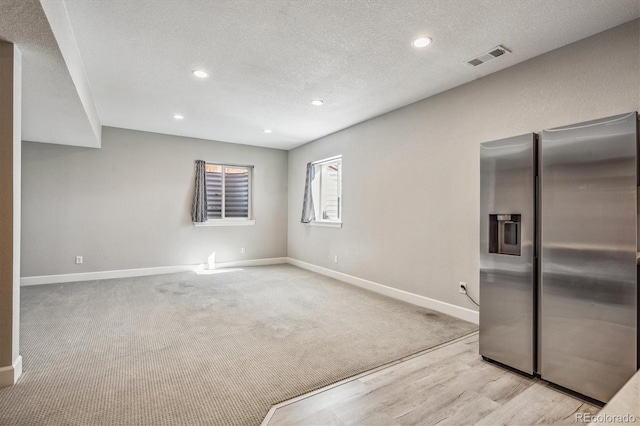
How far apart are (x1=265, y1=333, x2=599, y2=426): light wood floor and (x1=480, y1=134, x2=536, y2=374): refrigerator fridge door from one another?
21cm

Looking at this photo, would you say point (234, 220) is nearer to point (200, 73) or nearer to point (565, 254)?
point (200, 73)

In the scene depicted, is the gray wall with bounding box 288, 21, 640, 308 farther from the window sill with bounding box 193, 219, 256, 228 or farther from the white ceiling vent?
the window sill with bounding box 193, 219, 256, 228

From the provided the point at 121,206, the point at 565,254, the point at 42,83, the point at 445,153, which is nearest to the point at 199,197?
the point at 121,206

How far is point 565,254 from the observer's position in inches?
84.0

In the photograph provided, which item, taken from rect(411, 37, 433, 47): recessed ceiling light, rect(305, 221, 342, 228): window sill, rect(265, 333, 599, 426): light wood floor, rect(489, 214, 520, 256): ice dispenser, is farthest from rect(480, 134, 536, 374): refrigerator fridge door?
rect(305, 221, 342, 228): window sill

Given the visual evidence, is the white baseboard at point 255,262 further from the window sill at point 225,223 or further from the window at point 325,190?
the window at point 325,190

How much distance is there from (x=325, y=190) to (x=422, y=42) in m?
3.92

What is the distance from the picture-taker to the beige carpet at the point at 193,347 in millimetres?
1924

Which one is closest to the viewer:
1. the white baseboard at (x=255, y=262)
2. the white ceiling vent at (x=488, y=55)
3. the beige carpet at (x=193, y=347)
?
the beige carpet at (x=193, y=347)

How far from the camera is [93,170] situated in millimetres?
5344

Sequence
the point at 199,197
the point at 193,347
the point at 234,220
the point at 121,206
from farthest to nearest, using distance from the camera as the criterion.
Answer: the point at 234,220 → the point at 199,197 → the point at 121,206 → the point at 193,347

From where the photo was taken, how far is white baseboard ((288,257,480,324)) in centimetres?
343

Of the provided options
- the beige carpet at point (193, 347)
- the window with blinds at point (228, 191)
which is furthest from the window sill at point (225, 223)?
the beige carpet at point (193, 347)

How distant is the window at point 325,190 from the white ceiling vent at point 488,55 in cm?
328
